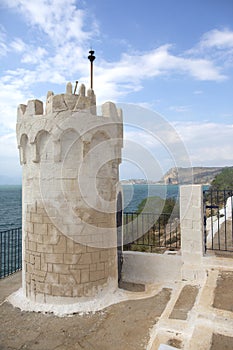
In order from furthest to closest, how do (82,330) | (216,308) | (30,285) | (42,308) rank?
(30,285)
(42,308)
(82,330)
(216,308)

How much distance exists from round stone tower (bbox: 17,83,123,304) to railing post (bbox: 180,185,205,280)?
79.2 inches

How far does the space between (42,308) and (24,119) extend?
4.42m

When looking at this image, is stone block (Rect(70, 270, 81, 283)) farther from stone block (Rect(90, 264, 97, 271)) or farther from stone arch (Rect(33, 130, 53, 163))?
stone arch (Rect(33, 130, 53, 163))

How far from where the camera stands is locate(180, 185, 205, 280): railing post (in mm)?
6688

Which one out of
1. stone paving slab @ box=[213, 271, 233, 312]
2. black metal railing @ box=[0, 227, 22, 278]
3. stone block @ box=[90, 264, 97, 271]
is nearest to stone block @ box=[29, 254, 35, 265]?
stone block @ box=[90, 264, 97, 271]

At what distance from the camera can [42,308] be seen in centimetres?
588

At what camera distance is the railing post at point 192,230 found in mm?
6688

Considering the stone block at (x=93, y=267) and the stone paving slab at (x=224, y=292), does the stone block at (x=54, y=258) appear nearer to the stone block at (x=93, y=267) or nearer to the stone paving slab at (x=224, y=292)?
the stone block at (x=93, y=267)

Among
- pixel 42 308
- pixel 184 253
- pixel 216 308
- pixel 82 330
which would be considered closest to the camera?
pixel 216 308

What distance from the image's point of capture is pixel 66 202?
603cm

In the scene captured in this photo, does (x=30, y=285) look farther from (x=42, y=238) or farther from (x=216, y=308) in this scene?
(x=216, y=308)

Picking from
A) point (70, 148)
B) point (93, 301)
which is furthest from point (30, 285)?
point (70, 148)

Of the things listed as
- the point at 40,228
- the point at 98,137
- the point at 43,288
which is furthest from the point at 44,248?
the point at 98,137

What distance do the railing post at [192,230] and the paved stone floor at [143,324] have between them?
1.60 feet
